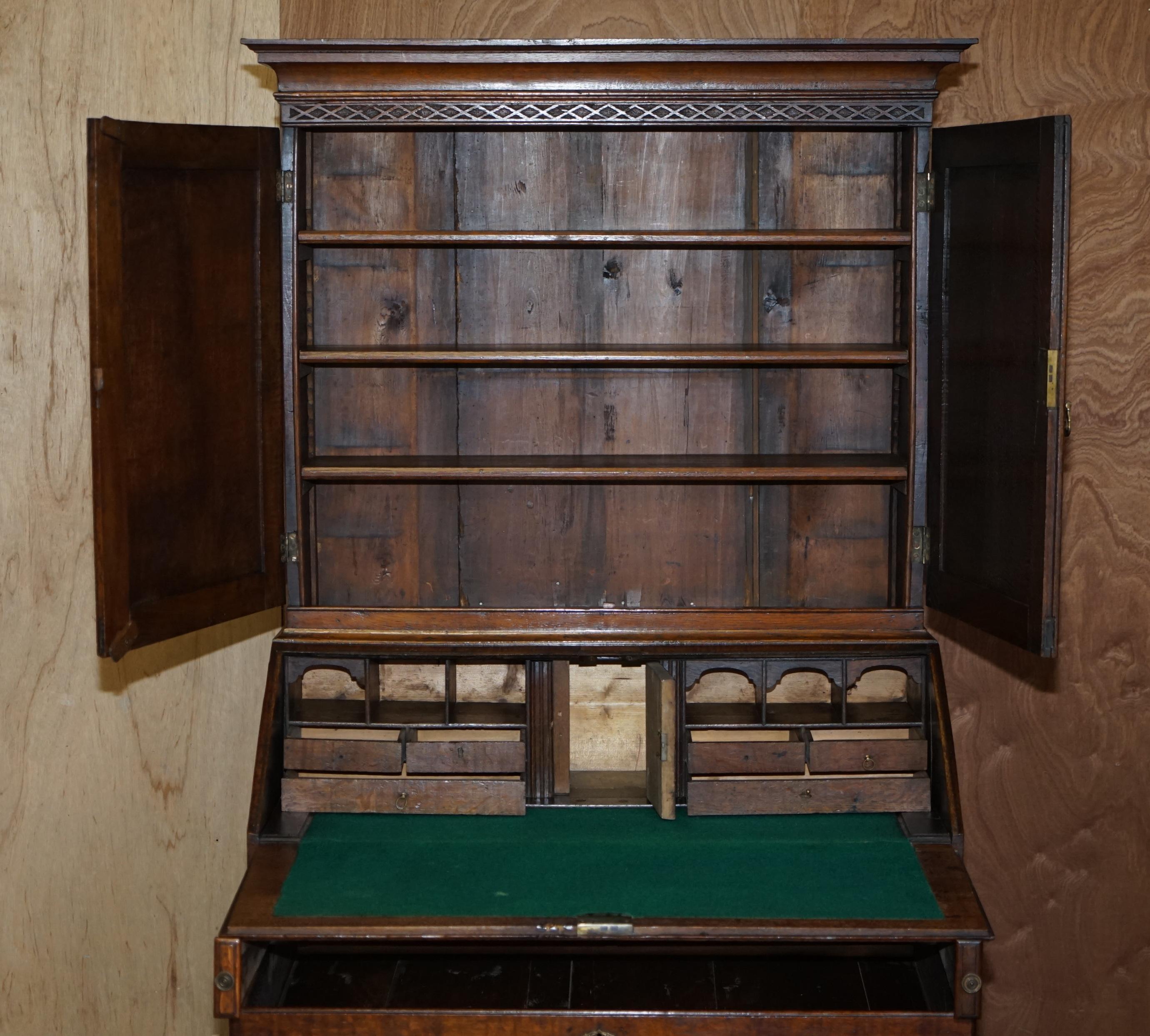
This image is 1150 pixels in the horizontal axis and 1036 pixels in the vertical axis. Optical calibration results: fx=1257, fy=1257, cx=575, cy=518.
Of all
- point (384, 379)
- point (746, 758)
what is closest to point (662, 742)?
point (746, 758)

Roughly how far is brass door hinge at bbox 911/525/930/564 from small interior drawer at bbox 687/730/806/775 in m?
0.44

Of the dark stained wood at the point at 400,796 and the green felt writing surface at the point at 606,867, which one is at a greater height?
the dark stained wood at the point at 400,796

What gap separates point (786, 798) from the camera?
2.51m

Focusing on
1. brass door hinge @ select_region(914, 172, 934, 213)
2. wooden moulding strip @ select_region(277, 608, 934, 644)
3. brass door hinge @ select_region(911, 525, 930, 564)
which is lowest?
wooden moulding strip @ select_region(277, 608, 934, 644)

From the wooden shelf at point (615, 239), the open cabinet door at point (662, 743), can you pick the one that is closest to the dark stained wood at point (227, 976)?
the open cabinet door at point (662, 743)

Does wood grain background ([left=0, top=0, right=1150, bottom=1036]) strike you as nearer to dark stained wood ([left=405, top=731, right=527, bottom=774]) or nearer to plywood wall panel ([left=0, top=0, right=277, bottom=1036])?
plywood wall panel ([left=0, top=0, right=277, bottom=1036])

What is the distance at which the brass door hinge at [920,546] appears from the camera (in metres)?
2.55

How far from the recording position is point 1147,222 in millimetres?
2783

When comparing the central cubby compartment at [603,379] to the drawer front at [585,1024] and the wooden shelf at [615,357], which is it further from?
the drawer front at [585,1024]

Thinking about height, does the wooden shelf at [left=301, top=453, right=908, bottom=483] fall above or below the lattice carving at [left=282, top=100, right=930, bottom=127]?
below

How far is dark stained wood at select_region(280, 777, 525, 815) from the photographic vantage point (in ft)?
8.19

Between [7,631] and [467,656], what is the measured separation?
1086 mm

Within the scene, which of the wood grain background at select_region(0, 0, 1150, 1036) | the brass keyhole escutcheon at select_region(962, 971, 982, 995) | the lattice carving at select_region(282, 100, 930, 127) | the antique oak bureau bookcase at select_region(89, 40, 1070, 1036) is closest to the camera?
the brass keyhole escutcheon at select_region(962, 971, 982, 995)

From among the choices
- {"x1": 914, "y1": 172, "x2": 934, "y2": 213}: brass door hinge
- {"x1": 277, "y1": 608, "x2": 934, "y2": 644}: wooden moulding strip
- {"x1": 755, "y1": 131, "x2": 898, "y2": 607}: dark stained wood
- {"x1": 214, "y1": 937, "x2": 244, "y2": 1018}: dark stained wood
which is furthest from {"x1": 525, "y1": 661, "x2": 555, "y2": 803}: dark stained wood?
{"x1": 914, "y1": 172, "x2": 934, "y2": 213}: brass door hinge
